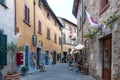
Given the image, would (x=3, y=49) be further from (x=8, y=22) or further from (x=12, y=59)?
(x=8, y=22)

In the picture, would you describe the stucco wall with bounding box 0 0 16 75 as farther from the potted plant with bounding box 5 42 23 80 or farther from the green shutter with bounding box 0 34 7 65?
the green shutter with bounding box 0 34 7 65

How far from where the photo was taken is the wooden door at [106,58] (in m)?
12.2

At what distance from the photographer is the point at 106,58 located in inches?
502

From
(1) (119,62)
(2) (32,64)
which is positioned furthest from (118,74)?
(2) (32,64)

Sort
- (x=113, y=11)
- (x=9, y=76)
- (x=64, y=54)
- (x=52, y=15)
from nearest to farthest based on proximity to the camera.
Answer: (x=113, y=11) → (x=9, y=76) → (x=52, y=15) → (x=64, y=54)

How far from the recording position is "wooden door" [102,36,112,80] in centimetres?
1219

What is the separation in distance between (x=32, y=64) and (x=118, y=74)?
37.5 ft

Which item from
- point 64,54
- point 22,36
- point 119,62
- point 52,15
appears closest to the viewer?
point 119,62

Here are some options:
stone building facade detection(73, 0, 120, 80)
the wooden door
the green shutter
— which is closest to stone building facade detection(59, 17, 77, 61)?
stone building facade detection(73, 0, 120, 80)

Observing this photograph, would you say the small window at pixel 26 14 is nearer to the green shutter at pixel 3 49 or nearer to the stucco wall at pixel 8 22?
the stucco wall at pixel 8 22

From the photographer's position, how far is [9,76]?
11.8 meters

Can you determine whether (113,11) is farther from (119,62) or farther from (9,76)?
(9,76)

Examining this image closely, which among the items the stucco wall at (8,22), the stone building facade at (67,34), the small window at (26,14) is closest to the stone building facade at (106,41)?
the stucco wall at (8,22)

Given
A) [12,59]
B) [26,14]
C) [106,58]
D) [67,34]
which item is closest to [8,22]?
[12,59]
